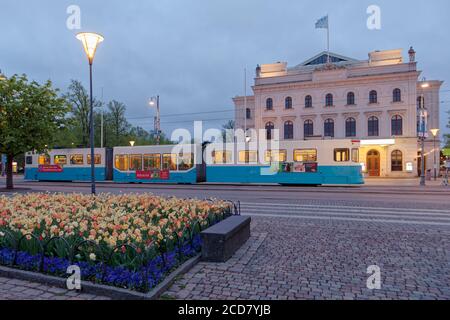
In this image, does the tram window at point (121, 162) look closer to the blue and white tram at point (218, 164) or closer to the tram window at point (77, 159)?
the blue and white tram at point (218, 164)

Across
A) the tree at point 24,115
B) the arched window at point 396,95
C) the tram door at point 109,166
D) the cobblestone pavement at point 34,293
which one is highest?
the arched window at point 396,95

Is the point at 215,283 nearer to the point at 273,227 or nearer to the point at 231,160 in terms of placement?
the point at 273,227

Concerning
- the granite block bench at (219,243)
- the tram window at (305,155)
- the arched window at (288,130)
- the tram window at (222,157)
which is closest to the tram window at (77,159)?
the tram window at (222,157)

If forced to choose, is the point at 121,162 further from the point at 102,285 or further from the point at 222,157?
the point at 102,285

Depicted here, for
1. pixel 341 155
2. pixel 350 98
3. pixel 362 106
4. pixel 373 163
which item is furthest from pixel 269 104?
pixel 341 155

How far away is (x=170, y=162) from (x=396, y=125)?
96.2 feet

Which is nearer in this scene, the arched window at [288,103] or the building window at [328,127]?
the building window at [328,127]

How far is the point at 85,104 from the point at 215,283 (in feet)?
162

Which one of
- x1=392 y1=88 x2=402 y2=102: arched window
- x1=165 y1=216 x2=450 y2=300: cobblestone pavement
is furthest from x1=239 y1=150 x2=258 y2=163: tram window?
x1=392 y1=88 x2=402 y2=102: arched window

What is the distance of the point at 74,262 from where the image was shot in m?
4.61

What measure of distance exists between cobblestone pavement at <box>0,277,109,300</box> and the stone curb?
66mm

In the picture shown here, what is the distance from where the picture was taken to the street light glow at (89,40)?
10.2 metres

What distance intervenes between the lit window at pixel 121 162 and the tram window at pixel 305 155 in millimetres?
14042
